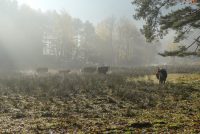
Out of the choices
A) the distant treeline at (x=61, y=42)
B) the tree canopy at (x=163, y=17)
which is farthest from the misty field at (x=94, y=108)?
the distant treeline at (x=61, y=42)

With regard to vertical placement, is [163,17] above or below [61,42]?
below

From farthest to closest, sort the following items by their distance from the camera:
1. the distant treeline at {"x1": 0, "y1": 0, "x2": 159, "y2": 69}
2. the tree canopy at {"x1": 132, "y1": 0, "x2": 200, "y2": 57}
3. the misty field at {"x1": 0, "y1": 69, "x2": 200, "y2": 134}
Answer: the distant treeline at {"x1": 0, "y1": 0, "x2": 159, "y2": 69} < the tree canopy at {"x1": 132, "y1": 0, "x2": 200, "y2": 57} < the misty field at {"x1": 0, "y1": 69, "x2": 200, "y2": 134}

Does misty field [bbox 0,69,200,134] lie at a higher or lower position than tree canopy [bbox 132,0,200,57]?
lower

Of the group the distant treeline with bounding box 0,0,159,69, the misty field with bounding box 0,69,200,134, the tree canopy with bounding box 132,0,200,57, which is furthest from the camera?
the distant treeline with bounding box 0,0,159,69

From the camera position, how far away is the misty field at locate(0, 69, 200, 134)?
→ 46.8ft

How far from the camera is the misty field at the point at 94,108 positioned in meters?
14.3

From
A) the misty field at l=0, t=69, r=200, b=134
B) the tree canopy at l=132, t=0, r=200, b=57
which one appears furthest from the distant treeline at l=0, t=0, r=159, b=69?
the tree canopy at l=132, t=0, r=200, b=57

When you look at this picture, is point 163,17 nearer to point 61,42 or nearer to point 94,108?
point 94,108

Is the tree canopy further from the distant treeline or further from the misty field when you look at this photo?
the distant treeline

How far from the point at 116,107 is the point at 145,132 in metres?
7.01

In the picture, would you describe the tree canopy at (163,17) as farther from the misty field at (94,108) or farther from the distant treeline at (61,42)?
the distant treeline at (61,42)

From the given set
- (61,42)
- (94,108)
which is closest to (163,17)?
(94,108)

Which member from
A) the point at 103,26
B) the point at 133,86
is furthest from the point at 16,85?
the point at 103,26

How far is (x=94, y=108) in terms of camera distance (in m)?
19.7
